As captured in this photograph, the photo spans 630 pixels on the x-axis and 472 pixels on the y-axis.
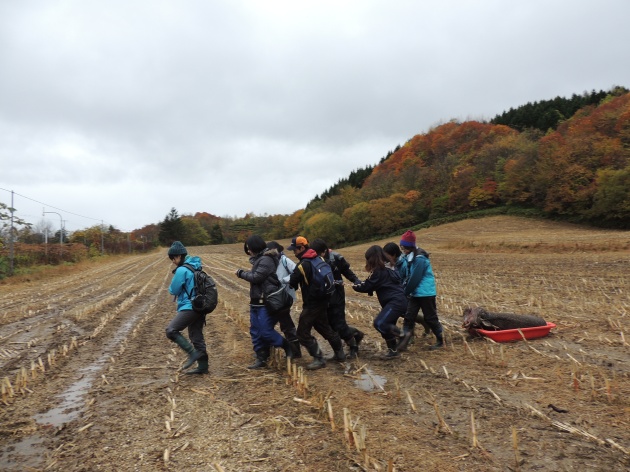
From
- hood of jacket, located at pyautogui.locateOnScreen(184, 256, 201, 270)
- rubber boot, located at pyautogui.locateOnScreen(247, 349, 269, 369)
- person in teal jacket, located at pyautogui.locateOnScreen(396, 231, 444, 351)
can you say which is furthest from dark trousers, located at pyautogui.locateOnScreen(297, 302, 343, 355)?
hood of jacket, located at pyautogui.locateOnScreen(184, 256, 201, 270)

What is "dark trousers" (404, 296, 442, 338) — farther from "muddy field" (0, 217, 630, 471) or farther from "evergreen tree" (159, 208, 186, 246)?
"evergreen tree" (159, 208, 186, 246)

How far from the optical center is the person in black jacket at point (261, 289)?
596cm

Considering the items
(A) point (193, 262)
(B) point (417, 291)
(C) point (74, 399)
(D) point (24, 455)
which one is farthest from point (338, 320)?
(D) point (24, 455)

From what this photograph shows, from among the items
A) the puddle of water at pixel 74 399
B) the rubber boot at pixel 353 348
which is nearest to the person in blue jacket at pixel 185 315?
the puddle of water at pixel 74 399

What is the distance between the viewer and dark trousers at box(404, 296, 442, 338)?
6934 mm

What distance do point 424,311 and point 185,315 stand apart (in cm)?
391

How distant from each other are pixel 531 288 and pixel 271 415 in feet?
38.9

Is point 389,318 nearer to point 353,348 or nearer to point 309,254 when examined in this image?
point 353,348

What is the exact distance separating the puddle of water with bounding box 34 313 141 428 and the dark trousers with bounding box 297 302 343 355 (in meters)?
2.94

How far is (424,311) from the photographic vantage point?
698cm

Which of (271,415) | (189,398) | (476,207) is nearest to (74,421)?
(189,398)

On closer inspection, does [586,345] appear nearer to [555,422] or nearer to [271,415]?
[555,422]

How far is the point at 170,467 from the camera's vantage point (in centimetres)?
344

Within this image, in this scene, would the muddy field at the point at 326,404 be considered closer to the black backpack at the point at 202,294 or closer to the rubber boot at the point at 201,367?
the rubber boot at the point at 201,367
